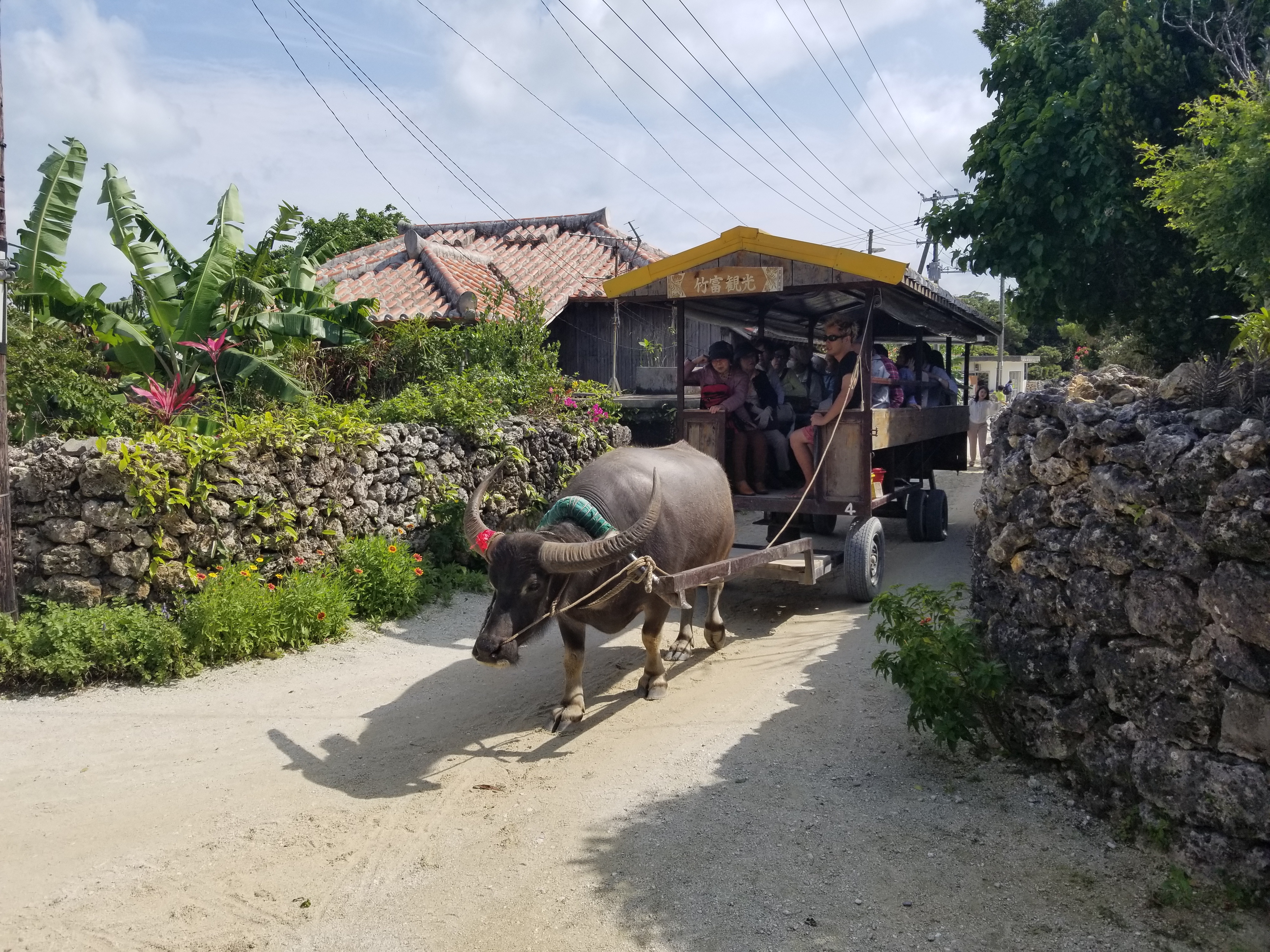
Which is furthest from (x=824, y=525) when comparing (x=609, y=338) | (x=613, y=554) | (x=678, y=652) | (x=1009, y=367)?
(x=1009, y=367)

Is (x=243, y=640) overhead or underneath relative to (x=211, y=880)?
overhead

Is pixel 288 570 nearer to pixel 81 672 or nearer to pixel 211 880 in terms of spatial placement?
pixel 81 672

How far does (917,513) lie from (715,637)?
4203mm

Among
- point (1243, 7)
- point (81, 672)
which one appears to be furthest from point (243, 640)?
point (1243, 7)

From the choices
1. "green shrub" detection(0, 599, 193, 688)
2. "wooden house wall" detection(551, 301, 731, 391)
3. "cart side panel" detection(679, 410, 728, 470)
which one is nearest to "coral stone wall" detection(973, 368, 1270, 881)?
"cart side panel" detection(679, 410, 728, 470)

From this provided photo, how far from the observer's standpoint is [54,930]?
10.2ft

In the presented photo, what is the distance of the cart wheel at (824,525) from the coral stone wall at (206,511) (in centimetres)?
415

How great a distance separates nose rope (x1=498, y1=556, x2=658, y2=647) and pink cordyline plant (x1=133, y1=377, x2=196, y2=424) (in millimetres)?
3742

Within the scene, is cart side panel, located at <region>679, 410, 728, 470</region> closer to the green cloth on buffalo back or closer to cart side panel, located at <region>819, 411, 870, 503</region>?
cart side panel, located at <region>819, 411, 870, 503</region>

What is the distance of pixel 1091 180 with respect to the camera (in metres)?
9.15

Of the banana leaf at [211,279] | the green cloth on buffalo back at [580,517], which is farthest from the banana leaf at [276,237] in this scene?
the green cloth on buffalo back at [580,517]

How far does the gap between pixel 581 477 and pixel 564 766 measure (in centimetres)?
176

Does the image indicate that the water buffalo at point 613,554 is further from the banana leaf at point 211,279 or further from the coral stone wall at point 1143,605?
the banana leaf at point 211,279

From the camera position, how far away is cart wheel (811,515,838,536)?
10.1 m
